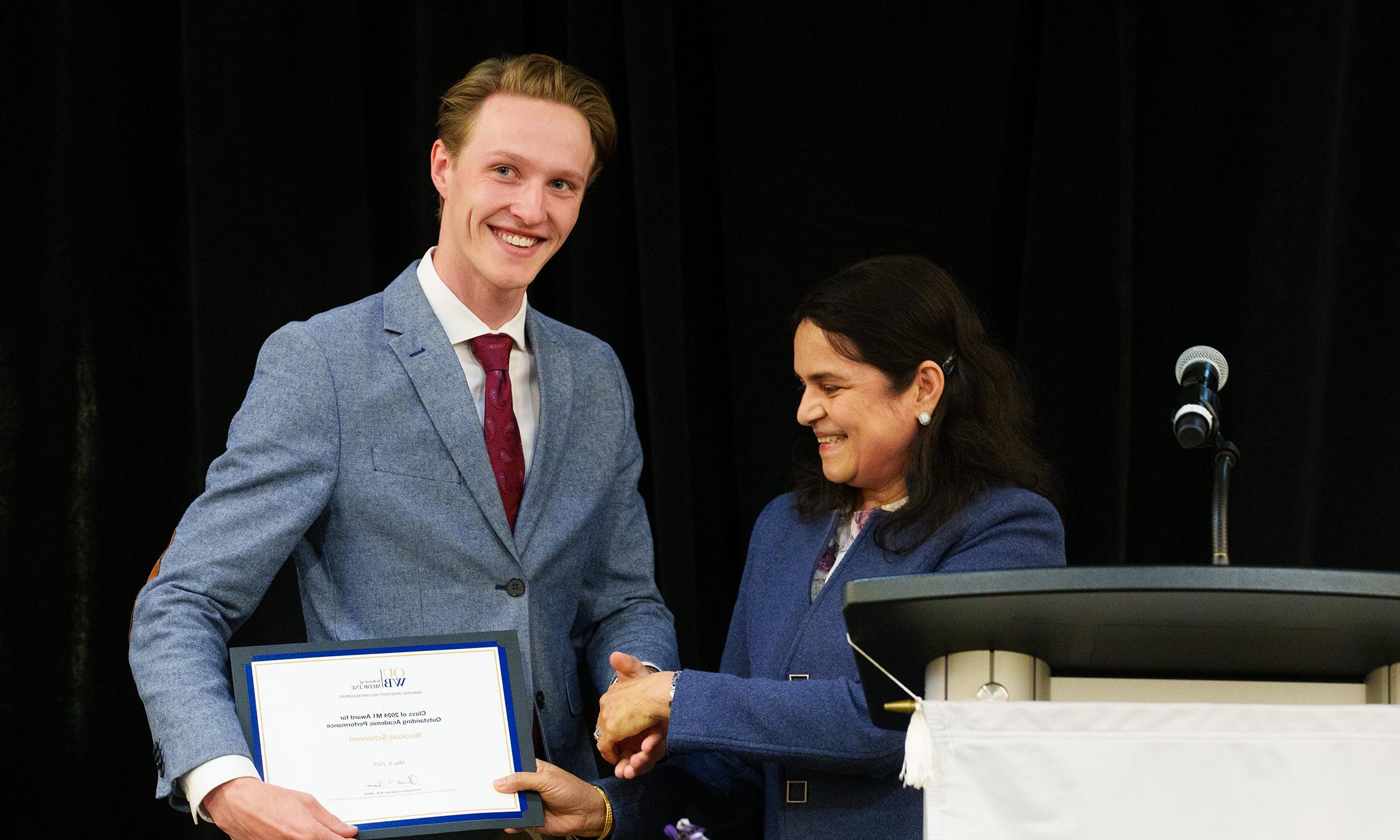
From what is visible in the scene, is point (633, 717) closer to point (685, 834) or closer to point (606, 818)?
point (606, 818)

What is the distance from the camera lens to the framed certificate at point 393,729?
1768mm

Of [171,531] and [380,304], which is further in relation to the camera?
[171,531]

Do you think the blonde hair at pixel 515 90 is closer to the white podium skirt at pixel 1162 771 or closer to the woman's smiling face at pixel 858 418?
the woman's smiling face at pixel 858 418

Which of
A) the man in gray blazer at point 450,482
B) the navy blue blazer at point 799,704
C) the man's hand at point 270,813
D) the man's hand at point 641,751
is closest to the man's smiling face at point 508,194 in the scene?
the man in gray blazer at point 450,482

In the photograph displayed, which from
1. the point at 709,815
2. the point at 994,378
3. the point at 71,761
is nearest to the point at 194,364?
the point at 71,761

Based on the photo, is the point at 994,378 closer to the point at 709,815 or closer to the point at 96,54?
the point at 709,815

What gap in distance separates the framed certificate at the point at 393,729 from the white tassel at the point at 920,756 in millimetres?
809

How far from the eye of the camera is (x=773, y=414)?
294cm

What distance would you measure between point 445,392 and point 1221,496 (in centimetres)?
110

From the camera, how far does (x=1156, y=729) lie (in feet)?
3.64

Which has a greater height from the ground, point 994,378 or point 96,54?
point 96,54

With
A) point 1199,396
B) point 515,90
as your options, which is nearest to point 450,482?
point 515,90

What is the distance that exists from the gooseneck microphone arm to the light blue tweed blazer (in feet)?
3.06

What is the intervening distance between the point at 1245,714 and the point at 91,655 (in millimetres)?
2301
